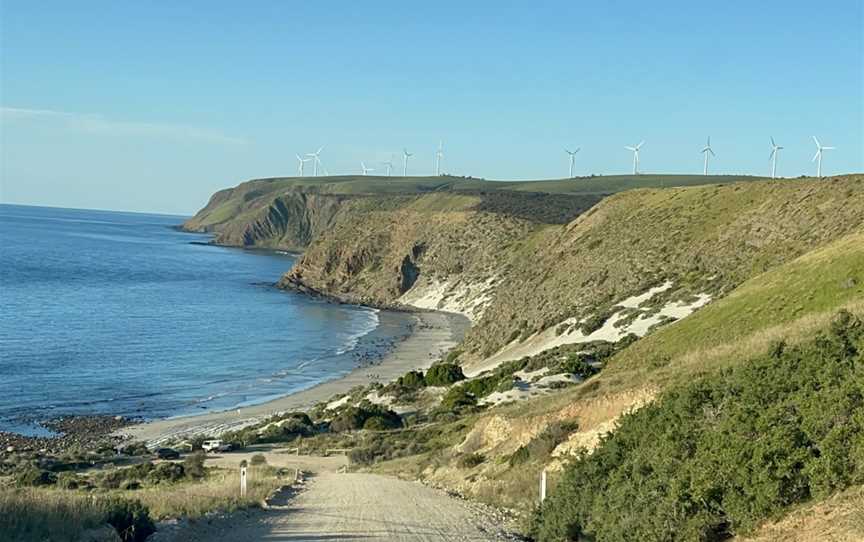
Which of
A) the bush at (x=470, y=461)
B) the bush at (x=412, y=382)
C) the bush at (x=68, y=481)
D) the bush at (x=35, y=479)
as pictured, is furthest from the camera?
the bush at (x=412, y=382)

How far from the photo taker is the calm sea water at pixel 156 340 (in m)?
53.4

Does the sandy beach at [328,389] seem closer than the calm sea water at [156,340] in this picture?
Yes

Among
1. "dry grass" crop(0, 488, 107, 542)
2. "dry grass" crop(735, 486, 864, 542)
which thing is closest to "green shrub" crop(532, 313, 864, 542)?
"dry grass" crop(735, 486, 864, 542)

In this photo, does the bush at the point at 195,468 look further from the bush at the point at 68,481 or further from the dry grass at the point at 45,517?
the dry grass at the point at 45,517

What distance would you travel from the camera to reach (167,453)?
35.1 metres

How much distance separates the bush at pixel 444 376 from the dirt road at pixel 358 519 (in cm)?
2593

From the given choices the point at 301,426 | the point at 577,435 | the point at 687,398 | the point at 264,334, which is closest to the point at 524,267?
the point at 264,334

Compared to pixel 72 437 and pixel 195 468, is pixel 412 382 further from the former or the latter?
pixel 195 468

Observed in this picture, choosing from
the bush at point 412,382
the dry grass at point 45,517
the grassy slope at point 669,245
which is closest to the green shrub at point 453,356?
the grassy slope at point 669,245

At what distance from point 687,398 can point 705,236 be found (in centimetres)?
4545

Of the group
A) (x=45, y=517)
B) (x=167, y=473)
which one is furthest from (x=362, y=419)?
(x=45, y=517)

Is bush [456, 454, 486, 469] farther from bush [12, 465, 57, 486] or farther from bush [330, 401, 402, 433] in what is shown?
bush [330, 401, 402, 433]

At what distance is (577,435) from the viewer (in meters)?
20.5

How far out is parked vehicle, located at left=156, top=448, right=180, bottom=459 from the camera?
3431 cm
